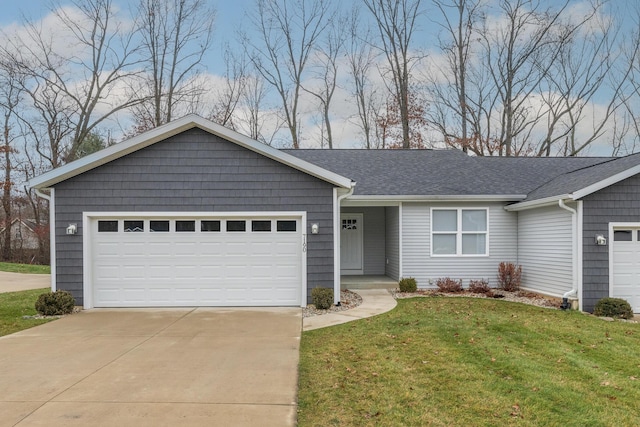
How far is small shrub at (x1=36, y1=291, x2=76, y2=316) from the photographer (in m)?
9.11

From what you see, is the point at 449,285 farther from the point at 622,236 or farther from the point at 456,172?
the point at 622,236

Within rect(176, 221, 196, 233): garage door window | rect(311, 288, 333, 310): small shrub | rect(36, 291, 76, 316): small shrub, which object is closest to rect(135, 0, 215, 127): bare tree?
rect(176, 221, 196, 233): garage door window

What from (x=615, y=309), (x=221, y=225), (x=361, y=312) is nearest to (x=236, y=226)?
(x=221, y=225)

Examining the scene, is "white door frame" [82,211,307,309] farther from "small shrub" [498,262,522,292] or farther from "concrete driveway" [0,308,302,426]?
"small shrub" [498,262,522,292]

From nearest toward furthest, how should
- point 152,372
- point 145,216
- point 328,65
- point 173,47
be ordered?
1. point 152,372
2. point 145,216
3. point 173,47
4. point 328,65

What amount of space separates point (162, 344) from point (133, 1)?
23541 millimetres

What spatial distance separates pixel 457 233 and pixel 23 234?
29.6 metres

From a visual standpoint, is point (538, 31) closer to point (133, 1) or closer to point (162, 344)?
point (133, 1)

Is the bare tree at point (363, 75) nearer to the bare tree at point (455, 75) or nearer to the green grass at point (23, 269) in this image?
the bare tree at point (455, 75)

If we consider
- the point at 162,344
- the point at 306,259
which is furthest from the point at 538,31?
the point at 162,344

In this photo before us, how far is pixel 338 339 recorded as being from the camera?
703 centimetres

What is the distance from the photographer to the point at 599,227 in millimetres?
9766

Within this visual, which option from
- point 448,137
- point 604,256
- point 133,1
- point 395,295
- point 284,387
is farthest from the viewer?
point 448,137

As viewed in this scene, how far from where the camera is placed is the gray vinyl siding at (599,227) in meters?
9.74
